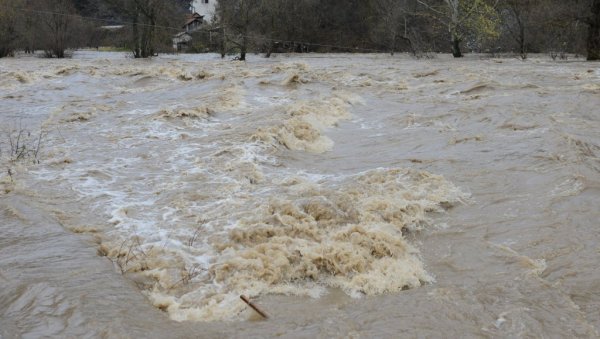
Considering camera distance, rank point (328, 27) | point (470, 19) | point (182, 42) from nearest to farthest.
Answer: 1. point (470, 19)
2. point (328, 27)
3. point (182, 42)

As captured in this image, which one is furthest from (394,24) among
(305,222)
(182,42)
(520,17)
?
(305,222)

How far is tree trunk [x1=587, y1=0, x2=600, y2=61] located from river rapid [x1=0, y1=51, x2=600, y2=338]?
430 inches

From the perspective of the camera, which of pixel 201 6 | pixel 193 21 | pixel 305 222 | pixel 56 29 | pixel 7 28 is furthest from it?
pixel 201 6

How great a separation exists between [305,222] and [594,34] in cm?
2052

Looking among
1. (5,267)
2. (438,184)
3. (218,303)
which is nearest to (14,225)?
(5,267)

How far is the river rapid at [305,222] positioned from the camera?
415 centimetres

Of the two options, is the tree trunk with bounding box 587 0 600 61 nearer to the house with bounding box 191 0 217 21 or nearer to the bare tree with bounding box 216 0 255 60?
the bare tree with bounding box 216 0 255 60

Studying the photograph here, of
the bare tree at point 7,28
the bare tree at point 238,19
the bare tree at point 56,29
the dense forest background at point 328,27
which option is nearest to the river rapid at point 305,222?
the dense forest background at point 328,27

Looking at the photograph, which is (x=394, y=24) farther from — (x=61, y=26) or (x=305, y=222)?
(x=305, y=222)

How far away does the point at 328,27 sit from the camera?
1629 inches

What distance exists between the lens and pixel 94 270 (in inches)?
187

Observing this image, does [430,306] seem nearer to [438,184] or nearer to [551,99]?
[438,184]

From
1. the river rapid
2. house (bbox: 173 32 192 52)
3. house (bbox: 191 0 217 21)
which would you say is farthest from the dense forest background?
house (bbox: 191 0 217 21)

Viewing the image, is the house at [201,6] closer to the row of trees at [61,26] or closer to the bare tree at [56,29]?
the row of trees at [61,26]
